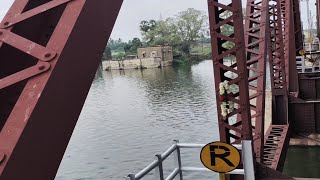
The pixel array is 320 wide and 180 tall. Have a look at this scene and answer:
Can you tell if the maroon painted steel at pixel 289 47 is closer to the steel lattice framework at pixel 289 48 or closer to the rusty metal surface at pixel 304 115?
the steel lattice framework at pixel 289 48

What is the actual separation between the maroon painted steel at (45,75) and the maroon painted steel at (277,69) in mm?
12726

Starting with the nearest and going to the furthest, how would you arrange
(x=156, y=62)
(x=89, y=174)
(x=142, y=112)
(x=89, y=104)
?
(x=89, y=174) < (x=142, y=112) < (x=89, y=104) < (x=156, y=62)

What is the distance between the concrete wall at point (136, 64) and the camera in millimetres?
112250

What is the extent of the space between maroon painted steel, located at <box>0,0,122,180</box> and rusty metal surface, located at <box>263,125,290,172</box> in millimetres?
9230

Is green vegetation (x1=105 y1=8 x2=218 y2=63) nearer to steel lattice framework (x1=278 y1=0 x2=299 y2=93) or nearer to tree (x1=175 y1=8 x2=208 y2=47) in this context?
tree (x1=175 y1=8 x2=208 y2=47)

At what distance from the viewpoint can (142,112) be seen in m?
38.4

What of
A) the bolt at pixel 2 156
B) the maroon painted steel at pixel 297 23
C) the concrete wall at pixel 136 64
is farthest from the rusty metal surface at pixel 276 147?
the concrete wall at pixel 136 64

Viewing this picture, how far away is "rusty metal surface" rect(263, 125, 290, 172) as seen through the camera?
35.4ft

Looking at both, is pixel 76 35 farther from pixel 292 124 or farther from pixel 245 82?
pixel 292 124

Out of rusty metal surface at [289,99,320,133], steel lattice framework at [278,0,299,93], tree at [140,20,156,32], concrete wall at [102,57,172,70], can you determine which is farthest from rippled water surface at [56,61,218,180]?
tree at [140,20,156,32]

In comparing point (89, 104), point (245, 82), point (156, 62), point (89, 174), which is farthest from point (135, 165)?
point (156, 62)

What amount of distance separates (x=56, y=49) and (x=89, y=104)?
151 ft

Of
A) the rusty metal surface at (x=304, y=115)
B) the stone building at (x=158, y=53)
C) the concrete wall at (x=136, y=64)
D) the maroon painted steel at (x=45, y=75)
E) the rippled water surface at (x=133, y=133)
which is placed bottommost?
the rippled water surface at (x=133, y=133)

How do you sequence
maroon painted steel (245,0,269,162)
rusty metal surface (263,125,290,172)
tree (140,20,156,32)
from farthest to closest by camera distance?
tree (140,20,156,32) → rusty metal surface (263,125,290,172) → maroon painted steel (245,0,269,162)
